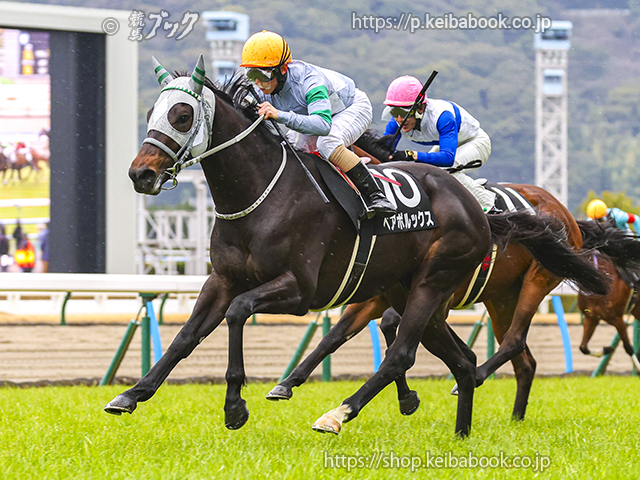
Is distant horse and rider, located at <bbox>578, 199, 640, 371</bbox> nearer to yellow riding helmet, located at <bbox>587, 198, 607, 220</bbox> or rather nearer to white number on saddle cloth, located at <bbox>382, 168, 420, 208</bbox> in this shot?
yellow riding helmet, located at <bbox>587, 198, 607, 220</bbox>

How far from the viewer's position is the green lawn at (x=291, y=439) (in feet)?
11.8

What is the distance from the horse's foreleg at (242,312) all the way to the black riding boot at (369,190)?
24.6 inches

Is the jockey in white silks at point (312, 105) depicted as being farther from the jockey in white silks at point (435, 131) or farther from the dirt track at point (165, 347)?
the dirt track at point (165, 347)

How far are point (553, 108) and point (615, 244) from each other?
44.0m

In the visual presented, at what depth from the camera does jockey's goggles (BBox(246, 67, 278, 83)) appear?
432 cm

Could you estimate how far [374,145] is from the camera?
213 inches

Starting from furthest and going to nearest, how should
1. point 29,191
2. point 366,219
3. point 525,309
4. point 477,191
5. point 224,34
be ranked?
point 224,34
point 29,191
point 525,309
point 477,191
point 366,219

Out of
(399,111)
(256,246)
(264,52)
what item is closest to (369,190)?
(256,246)

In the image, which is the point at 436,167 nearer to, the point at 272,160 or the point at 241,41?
the point at 272,160

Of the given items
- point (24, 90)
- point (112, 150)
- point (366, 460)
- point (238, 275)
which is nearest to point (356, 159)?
point (238, 275)

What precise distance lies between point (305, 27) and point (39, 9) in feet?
290

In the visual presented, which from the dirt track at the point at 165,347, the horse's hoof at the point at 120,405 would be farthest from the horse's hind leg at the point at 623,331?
the horse's hoof at the point at 120,405

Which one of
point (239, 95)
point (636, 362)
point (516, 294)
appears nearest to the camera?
point (239, 95)

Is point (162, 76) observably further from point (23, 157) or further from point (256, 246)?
point (23, 157)
